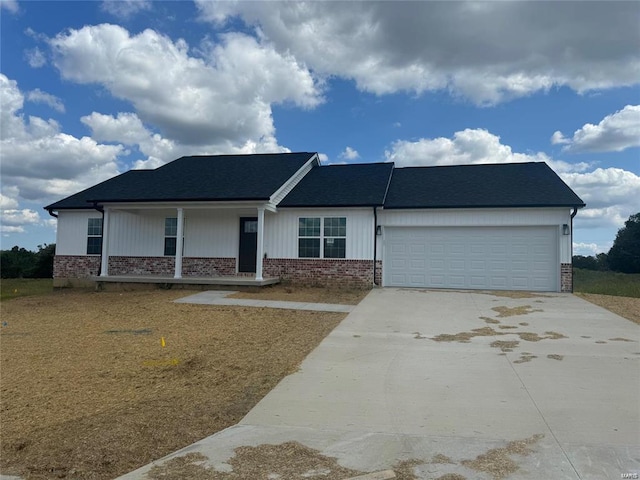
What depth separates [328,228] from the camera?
1673 cm

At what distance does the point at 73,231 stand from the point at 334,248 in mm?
11003

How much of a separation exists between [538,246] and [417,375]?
11.2m

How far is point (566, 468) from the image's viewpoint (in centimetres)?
363

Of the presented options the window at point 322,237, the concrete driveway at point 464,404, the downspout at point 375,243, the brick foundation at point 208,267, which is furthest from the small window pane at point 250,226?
the concrete driveway at point 464,404

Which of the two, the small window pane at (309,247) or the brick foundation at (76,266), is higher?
the small window pane at (309,247)

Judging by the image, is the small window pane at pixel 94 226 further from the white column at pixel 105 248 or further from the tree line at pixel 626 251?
the tree line at pixel 626 251

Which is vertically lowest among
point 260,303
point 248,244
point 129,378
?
point 129,378

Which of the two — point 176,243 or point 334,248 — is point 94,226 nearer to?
point 176,243

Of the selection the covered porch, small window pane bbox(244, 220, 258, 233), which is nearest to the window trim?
the covered porch

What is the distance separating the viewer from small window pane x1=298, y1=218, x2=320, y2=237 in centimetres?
1686

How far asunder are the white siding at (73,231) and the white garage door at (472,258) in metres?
12.2

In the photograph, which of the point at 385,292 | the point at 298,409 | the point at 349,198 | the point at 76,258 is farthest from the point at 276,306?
the point at 76,258

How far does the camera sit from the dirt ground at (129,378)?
4.11 m

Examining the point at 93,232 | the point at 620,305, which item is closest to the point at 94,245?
the point at 93,232
